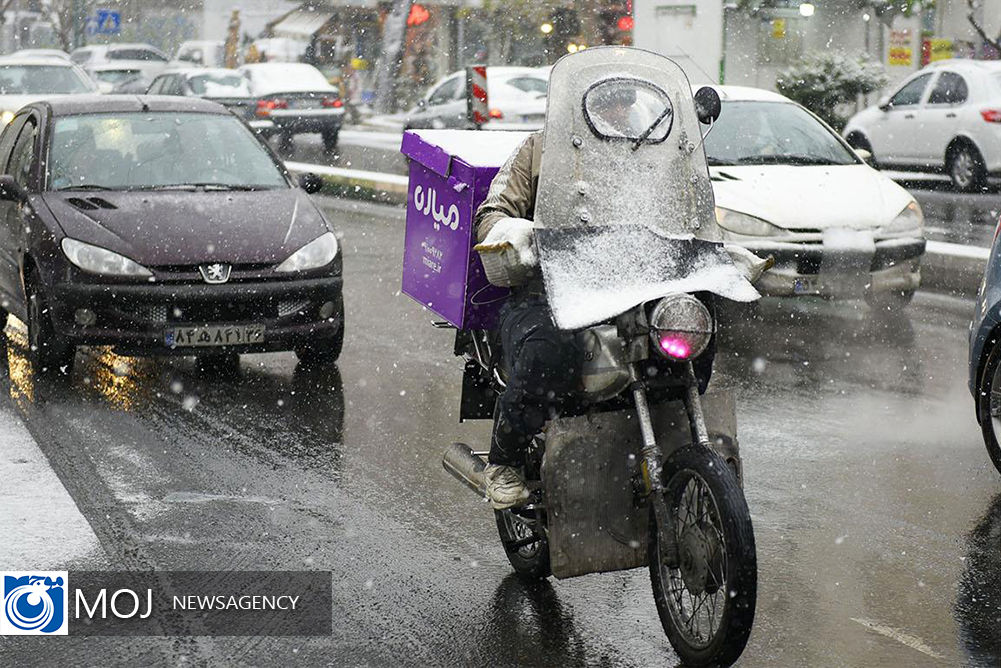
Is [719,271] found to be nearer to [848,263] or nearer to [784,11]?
[848,263]

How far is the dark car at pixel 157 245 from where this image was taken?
8984mm

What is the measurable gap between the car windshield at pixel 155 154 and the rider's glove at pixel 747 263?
18.4 feet

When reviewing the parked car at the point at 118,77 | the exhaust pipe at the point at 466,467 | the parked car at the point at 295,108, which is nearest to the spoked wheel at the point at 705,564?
the exhaust pipe at the point at 466,467

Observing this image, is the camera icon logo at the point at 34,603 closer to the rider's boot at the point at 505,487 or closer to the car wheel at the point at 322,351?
the rider's boot at the point at 505,487

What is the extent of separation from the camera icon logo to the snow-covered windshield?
2455 mm

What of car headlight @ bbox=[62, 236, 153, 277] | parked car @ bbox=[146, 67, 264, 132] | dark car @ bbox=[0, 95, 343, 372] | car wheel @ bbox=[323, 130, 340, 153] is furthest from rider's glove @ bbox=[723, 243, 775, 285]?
car wheel @ bbox=[323, 130, 340, 153]

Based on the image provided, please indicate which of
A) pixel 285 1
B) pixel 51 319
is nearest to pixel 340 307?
pixel 51 319

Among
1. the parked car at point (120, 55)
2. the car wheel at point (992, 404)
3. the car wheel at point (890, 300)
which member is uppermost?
the car wheel at point (992, 404)

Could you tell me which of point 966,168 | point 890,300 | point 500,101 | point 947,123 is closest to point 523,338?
point 890,300

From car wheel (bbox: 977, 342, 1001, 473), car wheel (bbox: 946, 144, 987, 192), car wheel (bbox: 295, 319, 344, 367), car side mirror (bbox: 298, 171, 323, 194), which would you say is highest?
car side mirror (bbox: 298, 171, 323, 194)

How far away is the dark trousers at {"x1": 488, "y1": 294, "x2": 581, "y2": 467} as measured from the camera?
16.1ft

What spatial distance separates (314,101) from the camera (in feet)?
108

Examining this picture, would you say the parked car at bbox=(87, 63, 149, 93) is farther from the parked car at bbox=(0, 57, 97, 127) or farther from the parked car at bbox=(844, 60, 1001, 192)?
the parked car at bbox=(844, 60, 1001, 192)

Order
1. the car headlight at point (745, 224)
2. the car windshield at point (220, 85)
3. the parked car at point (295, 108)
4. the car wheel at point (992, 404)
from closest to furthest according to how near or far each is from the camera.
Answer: the car wheel at point (992, 404) → the car headlight at point (745, 224) → the car windshield at point (220, 85) → the parked car at point (295, 108)
